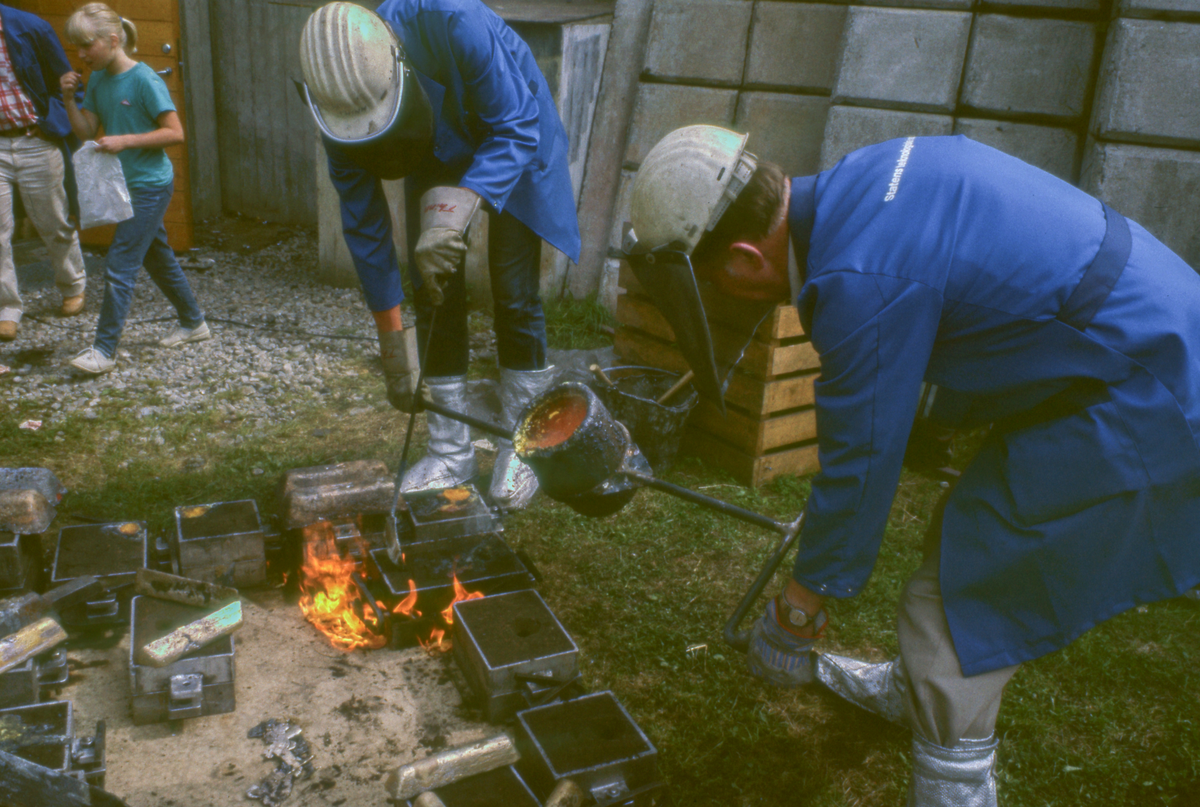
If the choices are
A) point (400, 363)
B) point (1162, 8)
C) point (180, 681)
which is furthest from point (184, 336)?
point (1162, 8)

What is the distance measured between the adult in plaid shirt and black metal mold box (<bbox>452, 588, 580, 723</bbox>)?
415cm

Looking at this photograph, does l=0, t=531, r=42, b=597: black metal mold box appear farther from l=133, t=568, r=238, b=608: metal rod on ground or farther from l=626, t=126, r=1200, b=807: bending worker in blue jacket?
l=626, t=126, r=1200, b=807: bending worker in blue jacket

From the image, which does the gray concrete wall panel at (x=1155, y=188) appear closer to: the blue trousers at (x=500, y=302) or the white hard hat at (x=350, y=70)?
the blue trousers at (x=500, y=302)

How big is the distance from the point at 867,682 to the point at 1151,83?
10.9ft

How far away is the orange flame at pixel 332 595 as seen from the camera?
9.14 feet

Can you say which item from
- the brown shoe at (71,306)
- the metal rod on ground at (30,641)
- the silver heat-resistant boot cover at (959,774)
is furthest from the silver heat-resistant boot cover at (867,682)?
the brown shoe at (71,306)

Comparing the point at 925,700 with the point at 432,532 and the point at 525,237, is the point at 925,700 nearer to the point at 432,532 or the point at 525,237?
A: the point at 432,532

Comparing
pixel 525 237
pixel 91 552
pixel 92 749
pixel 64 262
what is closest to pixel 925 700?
pixel 92 749

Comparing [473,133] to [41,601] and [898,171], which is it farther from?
[41,601]

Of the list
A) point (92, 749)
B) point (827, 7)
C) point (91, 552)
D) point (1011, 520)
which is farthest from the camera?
point (827, 7)

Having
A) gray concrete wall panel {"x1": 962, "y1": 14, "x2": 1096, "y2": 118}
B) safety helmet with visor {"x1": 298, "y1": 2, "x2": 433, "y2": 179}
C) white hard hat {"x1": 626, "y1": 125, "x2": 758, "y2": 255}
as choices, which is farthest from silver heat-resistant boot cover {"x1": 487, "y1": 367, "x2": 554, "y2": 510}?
gray concrete wall panel {"x1": 962, "y1": 14, "x2": 1096, "y2": 118}

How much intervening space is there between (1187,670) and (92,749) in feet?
10.9

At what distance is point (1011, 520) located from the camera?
1765mm

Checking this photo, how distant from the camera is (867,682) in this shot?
2561 millimetres
